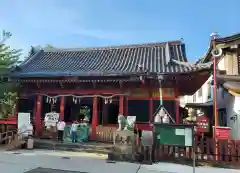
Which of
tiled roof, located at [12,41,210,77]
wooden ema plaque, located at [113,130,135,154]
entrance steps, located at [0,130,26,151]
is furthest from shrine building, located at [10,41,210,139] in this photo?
wooden ema plaque, located at [113,130,135,154]

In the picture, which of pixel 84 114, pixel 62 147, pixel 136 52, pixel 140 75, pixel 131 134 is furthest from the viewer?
pixel 136 52

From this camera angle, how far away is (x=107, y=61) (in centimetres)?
1681

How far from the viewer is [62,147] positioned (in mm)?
11938

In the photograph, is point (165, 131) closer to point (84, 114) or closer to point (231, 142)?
point (231, 142)

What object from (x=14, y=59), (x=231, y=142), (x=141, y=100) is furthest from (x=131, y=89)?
(x=14, y=59)

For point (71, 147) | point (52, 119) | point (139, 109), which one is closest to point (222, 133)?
point (139, 109)

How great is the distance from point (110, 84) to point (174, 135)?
231 inches

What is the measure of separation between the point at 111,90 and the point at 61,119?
11.5 feet

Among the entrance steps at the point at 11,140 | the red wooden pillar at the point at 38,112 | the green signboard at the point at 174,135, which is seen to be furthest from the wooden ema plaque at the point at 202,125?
the entrance steps at the point at 11,140

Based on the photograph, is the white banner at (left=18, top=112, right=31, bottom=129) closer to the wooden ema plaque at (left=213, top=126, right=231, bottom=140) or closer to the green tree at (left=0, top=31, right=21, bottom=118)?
the green tree at (left=0, top=31, right=21, bottom=118)

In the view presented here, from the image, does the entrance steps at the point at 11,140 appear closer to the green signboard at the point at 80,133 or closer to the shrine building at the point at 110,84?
the green signboard at the point at 80,133

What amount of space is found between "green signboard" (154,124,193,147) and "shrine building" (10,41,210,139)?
3716 millimetres

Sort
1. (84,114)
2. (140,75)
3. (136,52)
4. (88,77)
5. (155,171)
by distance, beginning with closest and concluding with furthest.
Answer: (155,171), (140,75), (88,77), (84,114), (136,52)

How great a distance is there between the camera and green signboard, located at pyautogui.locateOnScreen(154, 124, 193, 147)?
9.13 metres
